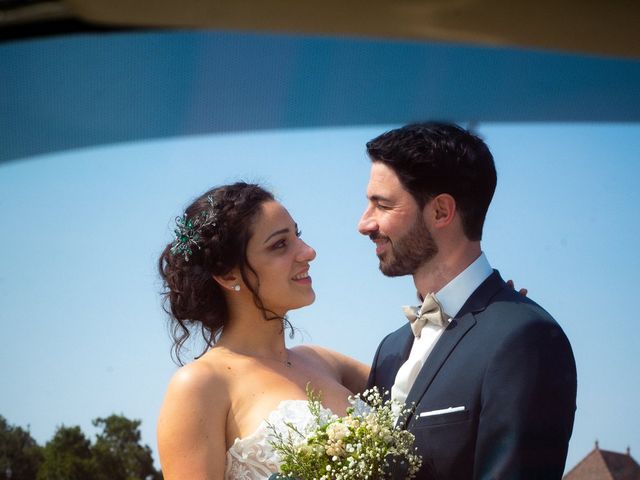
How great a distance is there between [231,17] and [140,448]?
450 inches


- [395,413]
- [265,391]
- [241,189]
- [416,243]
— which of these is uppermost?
[241,189]

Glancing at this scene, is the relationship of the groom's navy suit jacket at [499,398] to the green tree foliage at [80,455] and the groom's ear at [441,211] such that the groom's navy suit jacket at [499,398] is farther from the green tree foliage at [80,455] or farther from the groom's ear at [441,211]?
the green tree foliage at [80,455]

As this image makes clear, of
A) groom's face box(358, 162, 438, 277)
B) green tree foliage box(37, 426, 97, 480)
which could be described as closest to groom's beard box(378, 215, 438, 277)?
groom's face box(358, 162, 438, 277)

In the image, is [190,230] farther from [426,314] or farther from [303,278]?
[426,314]

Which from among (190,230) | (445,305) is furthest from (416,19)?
(190,230)

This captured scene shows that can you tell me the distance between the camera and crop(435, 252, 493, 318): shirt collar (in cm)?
371

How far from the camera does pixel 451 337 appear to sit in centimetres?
359

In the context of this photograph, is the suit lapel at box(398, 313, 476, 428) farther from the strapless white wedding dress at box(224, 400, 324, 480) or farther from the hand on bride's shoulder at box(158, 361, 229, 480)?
the hand on bride's shoulder at box(158, 361, 229, 480)

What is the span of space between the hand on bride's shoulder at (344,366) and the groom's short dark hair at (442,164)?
3.75ft

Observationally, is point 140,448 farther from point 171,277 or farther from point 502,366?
point 502,366

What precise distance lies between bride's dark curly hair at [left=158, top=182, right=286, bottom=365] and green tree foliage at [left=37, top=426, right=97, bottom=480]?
32.8 feet

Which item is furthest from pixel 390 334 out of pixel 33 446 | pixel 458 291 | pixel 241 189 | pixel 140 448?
pixel 33 446

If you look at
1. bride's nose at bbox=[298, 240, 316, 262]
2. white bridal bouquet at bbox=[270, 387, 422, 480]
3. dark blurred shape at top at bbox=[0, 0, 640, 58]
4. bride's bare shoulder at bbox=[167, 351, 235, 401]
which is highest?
bride's nose at bbox=[298, 240, 316, 262]

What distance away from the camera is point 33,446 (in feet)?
42.9
